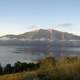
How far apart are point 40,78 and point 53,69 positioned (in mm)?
1017

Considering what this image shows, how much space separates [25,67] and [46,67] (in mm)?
3625

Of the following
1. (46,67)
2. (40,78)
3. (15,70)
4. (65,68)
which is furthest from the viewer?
(15,70)

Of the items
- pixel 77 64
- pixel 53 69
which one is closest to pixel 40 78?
pixel 53 69

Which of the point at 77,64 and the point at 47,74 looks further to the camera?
the point at 77,64

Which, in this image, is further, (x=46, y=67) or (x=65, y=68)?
(x=46, y=67)

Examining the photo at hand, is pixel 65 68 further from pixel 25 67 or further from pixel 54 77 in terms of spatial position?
pixel 25 67

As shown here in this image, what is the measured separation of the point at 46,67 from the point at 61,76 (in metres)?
1.56

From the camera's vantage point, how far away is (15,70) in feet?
46.9

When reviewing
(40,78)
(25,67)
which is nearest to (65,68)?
(40,78)

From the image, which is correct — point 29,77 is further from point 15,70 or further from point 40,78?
point 15,70

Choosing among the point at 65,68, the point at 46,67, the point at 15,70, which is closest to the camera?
the point at 65,68

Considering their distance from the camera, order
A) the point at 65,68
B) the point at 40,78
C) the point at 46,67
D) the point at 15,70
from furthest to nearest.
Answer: the point at 15,70 < the point at 46,67 < the point at 65,68 < the point at 40,78

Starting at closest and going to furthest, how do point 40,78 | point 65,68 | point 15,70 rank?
1. point 40,78
2. point 65,68
3. point 15,70

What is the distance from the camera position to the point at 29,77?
30.7ft
